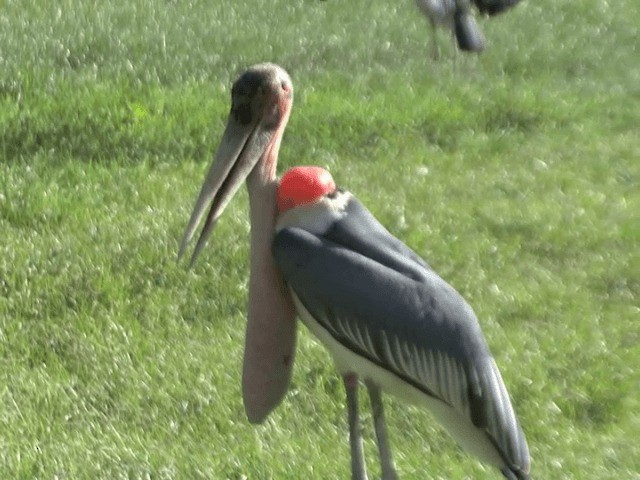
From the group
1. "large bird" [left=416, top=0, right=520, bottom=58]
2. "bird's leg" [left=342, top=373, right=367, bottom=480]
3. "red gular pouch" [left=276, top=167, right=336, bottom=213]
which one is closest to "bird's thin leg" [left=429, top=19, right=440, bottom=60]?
"large bird" [left=416, top=0, right=520, bottom=58]

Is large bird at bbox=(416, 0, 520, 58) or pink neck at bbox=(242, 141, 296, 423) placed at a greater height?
pink neck at bbox=(242, 141, 296, 423)

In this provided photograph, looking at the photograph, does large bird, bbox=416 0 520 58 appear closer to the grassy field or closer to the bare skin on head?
the grassy field

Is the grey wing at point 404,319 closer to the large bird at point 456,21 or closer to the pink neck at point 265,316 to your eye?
the pink neck at point 265,316

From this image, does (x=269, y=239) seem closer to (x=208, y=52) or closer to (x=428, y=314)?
(x=428, y=314)

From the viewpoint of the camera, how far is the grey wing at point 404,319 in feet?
12.3

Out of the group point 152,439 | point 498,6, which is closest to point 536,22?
point 498,6

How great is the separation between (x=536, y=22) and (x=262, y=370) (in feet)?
28.9

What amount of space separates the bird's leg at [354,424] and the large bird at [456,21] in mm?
6917

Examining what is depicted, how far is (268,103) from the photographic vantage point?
3824 millimetres

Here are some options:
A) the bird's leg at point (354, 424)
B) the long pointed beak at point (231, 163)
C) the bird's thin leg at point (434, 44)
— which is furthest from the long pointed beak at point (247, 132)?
the bird's thin leg at point (434, 44)

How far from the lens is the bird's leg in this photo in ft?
13.0

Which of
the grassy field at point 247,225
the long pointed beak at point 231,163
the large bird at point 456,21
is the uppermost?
the long pointed beak at point 231,163

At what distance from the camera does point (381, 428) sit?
3963mm

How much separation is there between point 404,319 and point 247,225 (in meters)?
3.27
